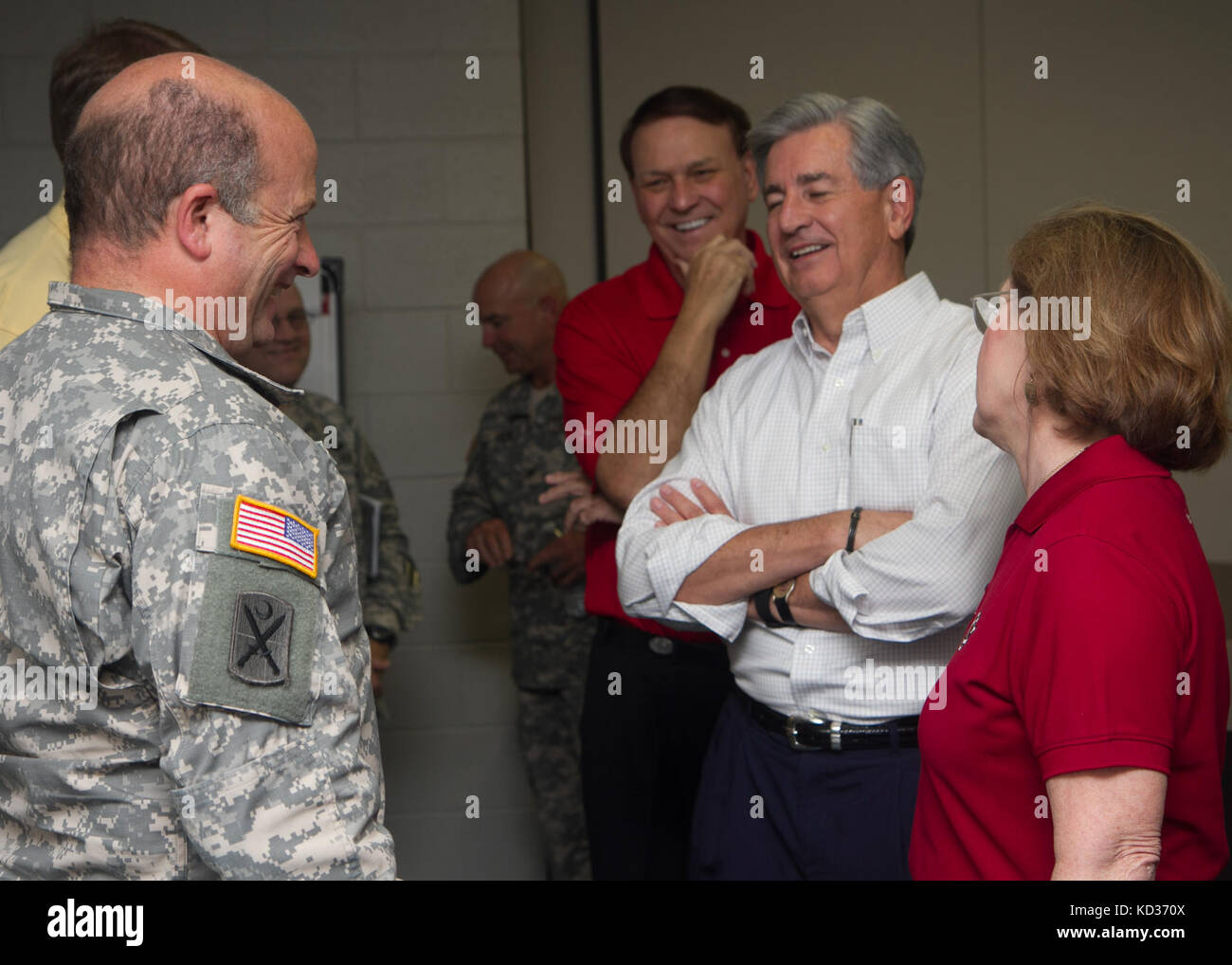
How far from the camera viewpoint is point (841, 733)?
5.70 ft

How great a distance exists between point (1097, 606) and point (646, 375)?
1256 millimetres

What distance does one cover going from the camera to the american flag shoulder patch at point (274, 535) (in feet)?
3.28

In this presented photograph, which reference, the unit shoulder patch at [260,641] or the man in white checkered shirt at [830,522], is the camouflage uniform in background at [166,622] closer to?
the unit shoulder patch at [260,641]

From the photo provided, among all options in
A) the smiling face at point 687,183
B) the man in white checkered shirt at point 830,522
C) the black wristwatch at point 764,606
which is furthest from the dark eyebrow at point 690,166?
the black wristwatch at point 764,606

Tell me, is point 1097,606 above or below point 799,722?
above

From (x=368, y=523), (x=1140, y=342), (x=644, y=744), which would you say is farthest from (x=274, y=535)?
(x=368, y=523)

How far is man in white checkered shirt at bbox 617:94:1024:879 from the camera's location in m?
1.66

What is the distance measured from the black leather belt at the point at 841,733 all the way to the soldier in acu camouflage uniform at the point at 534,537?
157cm

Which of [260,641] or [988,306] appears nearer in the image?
[260,641]

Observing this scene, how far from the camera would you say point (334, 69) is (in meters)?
3.38

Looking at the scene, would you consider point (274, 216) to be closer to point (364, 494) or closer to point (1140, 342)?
point (1140, 342)

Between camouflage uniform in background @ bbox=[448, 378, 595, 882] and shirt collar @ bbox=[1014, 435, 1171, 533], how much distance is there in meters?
2.16
